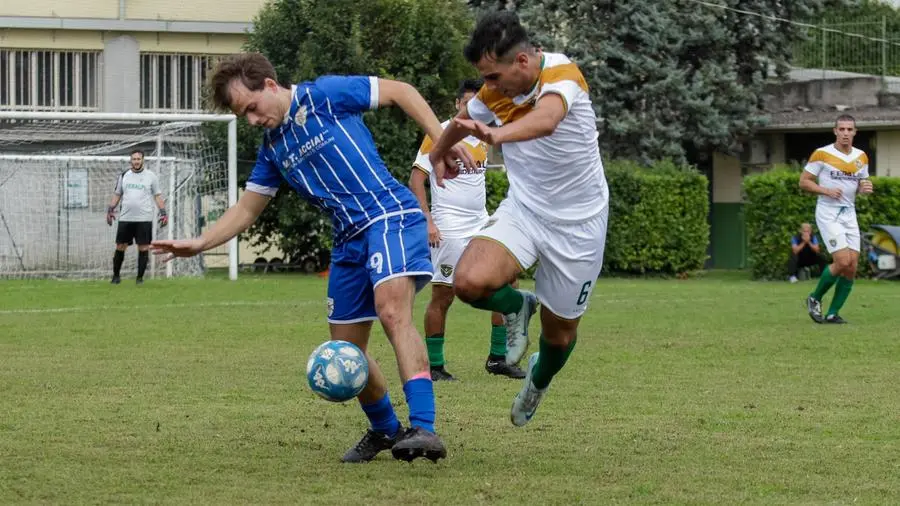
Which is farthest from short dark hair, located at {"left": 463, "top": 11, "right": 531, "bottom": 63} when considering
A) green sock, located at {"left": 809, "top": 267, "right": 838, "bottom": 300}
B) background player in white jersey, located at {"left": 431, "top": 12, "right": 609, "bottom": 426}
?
green sock, located at {"left": 809, "top": 267, "right": 838, "bottom": 300}

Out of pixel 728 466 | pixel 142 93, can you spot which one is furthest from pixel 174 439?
pixel 142 93

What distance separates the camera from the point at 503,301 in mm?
7613

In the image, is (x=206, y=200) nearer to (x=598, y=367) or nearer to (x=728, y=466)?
(x=598, y=367)

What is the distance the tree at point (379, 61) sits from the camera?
28547 millimetres

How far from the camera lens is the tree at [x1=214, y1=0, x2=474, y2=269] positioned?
28547mm

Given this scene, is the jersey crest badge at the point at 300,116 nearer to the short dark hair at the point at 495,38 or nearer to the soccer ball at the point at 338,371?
the short dark hair at the point at 495,38

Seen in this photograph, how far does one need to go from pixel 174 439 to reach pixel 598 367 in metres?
4.68

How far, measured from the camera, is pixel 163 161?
25766 mm

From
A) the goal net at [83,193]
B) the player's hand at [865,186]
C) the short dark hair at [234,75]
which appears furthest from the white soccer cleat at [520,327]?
the goal net at [83,193]

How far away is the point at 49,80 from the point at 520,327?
1127 inches

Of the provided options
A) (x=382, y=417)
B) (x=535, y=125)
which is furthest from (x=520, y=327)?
(x=535, y=125)

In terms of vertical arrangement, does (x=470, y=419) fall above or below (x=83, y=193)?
below

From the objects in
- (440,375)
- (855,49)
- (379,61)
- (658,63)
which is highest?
(855,49)

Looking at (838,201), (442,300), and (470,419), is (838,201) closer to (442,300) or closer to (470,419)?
(442,300)
